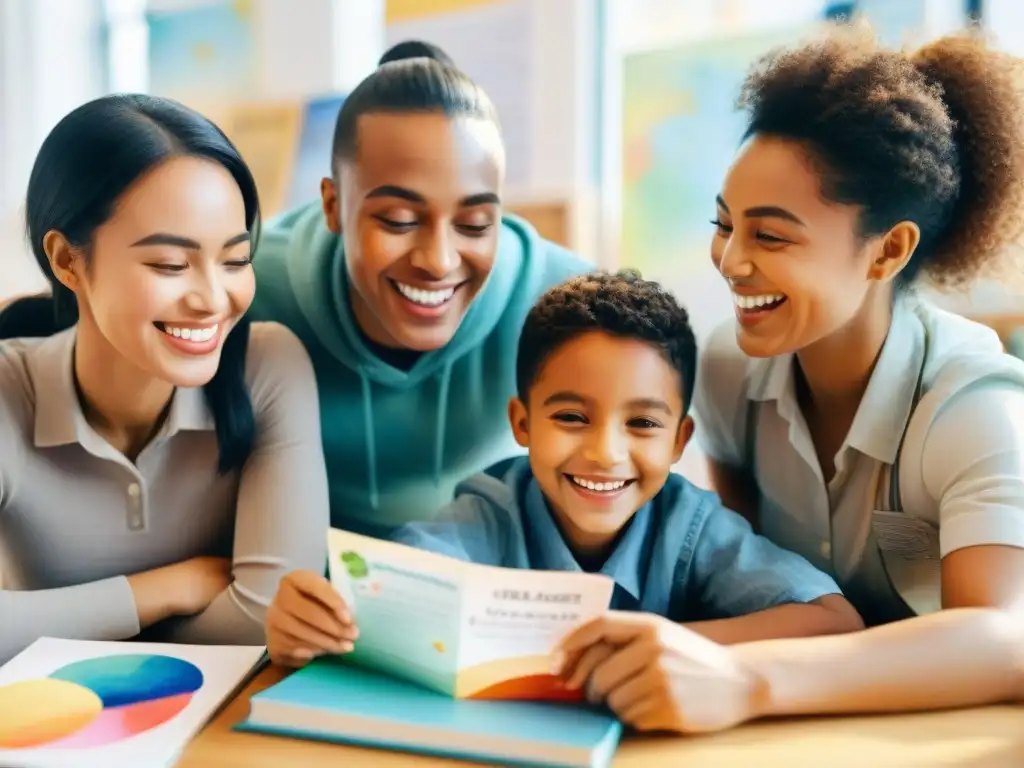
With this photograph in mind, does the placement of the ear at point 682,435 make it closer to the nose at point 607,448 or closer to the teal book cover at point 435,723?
the nose at point 607,448

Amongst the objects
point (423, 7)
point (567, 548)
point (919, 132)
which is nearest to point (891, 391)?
point (919, 132)

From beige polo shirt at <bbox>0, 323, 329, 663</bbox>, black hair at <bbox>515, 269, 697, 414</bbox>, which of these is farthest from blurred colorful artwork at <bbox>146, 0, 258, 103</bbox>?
black hair at <bbox>515, 269, 697, 414</bbox>

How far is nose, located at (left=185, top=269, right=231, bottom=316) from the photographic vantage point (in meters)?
0.89

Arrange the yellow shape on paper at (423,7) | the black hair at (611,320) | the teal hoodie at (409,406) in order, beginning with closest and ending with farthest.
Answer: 1. the black hair at (611,320)
2. the teal hoodie at (409,406)
3. the yellow shape on paper at (423,7)

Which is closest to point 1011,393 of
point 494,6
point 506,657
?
point 506,657

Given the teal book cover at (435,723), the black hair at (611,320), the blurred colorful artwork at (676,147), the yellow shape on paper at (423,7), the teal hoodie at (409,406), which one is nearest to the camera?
the teal book cover at (435,723)

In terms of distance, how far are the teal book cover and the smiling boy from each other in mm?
155

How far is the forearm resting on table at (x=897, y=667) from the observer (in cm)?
72

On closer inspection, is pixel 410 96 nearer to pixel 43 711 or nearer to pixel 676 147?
pixel 676 147

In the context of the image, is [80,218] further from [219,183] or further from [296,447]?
[296,447]

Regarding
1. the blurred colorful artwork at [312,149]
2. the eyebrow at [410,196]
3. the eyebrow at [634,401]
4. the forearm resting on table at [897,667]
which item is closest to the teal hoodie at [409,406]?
the eyebrow at [410,196]

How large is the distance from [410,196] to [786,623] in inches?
21.0

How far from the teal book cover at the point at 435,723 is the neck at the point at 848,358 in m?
0.43

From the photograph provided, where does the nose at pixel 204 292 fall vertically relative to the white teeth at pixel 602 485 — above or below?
above
